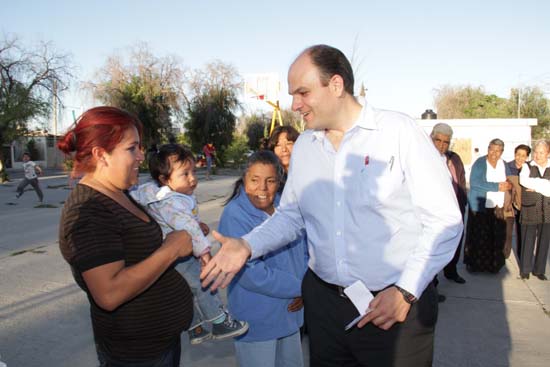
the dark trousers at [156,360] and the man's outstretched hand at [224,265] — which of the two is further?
the man's outstretched hand at [224,265]

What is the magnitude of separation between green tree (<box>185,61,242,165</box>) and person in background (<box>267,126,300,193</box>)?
29.6m

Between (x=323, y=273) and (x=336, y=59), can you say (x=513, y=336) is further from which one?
(x=336, y=59)

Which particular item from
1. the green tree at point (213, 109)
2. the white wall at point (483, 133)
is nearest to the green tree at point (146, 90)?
the green tree at point (213, 109)

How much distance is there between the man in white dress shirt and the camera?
1.87 m

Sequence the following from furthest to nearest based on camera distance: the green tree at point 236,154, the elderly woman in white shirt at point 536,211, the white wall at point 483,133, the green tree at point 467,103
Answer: the green tree at point 467,103 → the green tree at point 236,154 → the white wall at point 483,133 → the elderly woman in white shirt at point 536,211

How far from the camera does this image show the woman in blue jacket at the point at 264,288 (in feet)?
8.14

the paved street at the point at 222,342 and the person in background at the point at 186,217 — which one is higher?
the person in background at the point at 186,217

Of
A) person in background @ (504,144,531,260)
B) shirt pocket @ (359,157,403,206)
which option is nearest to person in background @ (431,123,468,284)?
person in background @ (504,144,531,260)

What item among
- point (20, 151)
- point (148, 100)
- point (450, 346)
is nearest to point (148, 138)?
point (148, 100)

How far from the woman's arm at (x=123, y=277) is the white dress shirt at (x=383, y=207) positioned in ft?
2.34

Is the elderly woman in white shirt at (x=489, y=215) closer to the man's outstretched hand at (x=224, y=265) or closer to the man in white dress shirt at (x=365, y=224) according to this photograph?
the man in white dress shirt at (x=365, y=224)

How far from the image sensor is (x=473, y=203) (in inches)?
260

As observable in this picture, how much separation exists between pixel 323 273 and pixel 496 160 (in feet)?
17.4

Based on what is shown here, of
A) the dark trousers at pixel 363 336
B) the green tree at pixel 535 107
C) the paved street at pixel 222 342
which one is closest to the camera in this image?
the dark trousers at pixel 363 336
